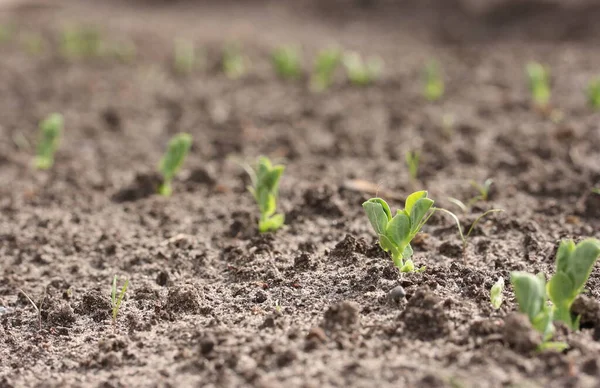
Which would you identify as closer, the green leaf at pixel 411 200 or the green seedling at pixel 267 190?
the green leaf at pixel 411 200

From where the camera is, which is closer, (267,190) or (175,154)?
(267,190)

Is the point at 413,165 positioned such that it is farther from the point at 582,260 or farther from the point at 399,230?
the point at 582,260

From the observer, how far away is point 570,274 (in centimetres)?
187

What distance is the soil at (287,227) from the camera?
1.89 meters

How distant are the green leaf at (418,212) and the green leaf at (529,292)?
0.40 meters

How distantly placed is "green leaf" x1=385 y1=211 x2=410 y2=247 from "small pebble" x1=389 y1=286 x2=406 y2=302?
15 cm

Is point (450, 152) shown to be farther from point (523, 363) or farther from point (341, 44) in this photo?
point (341, 44)

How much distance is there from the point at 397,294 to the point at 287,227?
826 mm

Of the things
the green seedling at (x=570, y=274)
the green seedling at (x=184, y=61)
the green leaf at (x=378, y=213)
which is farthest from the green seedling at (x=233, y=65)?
the green seedling at (x=570, y=274)

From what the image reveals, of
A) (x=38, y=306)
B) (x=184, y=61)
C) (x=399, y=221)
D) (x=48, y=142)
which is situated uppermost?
(x=184, y=61)

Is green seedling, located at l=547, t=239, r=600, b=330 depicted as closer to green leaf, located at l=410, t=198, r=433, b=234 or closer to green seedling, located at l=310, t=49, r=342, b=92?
green leaf, located at l=410, t=198, r=433, b=234

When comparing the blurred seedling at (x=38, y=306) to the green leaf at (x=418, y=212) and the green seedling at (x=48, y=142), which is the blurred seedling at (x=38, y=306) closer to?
the green leaf at (x=418, y=212)

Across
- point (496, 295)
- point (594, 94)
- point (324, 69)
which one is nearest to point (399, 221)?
point (496, 295)

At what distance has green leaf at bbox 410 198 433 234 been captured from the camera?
2127 mm
